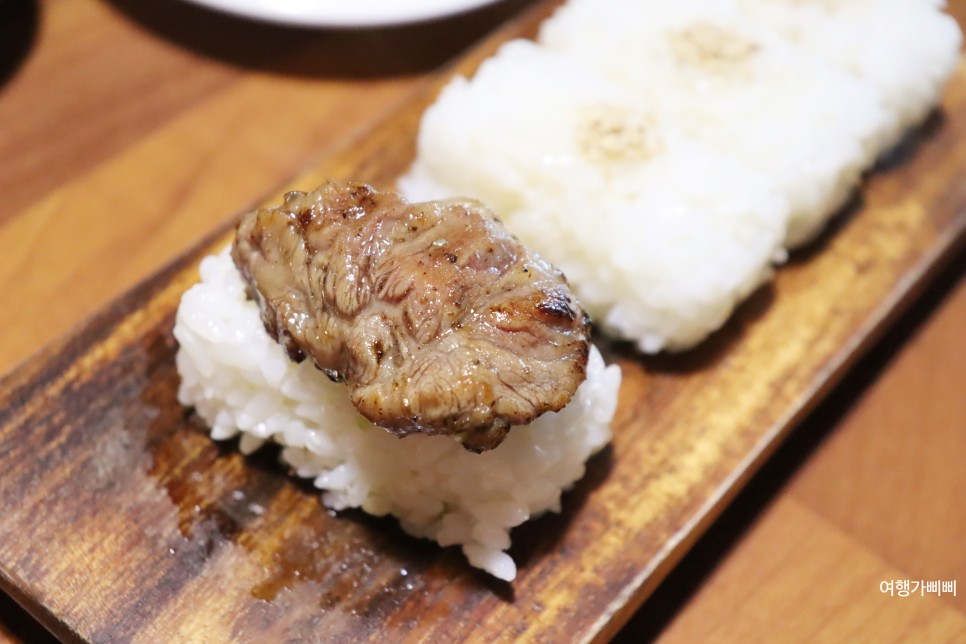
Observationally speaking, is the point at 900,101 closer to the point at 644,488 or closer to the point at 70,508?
the point at 644,488

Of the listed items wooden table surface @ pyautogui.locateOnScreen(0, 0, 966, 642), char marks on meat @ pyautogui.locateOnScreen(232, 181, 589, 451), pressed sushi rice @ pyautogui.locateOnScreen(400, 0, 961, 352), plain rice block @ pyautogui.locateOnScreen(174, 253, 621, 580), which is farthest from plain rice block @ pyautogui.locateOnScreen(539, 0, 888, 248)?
char marks on meat @ pyautogui.locateOnScreen(232, 181, 589, 451)

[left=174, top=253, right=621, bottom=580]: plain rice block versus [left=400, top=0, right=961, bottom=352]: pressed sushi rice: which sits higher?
[left=400, top=0, right=961, bottom=352]: pressed sushi rice

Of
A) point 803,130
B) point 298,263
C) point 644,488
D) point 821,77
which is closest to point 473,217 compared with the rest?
point 298,263

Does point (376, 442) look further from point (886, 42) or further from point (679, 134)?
point (886, 42)

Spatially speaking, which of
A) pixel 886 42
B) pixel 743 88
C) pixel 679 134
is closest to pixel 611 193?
pixel 679 134

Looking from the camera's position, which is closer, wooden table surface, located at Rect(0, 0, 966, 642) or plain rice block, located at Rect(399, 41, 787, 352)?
wooden table surface, located at Rect(0, 0, 966, 642)

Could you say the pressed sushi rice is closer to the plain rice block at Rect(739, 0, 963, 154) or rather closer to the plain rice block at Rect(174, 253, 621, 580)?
the plain rice block at Rect(739, 0, 963, 154)

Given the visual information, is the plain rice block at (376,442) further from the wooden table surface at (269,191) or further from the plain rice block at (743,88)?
the plain rice block at (743,88)
